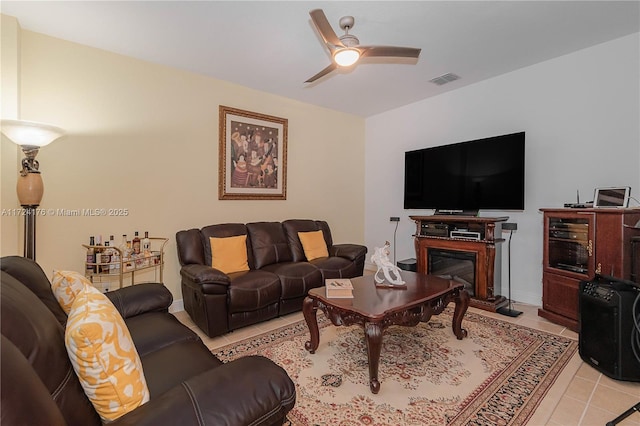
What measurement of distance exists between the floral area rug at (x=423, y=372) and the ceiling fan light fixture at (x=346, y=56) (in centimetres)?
239

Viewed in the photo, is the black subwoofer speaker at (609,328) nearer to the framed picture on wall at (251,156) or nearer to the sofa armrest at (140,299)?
the sofa armrest at (140,299)

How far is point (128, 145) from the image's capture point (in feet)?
10.6

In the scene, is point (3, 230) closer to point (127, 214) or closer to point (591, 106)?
point (127, 214)

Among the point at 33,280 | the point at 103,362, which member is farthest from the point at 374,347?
the point at 33,280

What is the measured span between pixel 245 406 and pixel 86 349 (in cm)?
52

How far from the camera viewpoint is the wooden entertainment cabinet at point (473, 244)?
3484 millimetres

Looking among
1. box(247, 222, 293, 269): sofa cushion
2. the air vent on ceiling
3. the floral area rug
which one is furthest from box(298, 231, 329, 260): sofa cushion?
the air vent on ceiling

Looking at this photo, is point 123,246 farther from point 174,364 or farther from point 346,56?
point 346,56

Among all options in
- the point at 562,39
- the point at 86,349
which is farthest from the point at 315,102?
the point at 86,349

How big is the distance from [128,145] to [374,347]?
10.3 ft

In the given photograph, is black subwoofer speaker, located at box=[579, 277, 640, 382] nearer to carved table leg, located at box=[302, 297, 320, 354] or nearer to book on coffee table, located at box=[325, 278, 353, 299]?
book on coffee table, located at box=[325, 278, 353, 299]

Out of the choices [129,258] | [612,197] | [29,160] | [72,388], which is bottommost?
[72,388]

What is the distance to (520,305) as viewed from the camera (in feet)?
11.9

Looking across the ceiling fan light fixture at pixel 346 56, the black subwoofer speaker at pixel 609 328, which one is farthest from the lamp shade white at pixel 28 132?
the black subwoofer speaker at pixel 609 328
